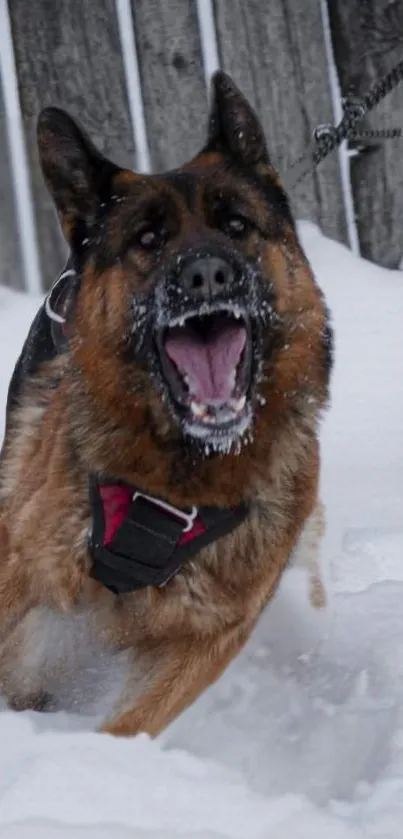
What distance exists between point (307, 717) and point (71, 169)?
1524 millimetres

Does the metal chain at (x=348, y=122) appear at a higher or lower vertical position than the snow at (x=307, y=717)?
higher

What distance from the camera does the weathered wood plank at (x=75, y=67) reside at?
496 cm

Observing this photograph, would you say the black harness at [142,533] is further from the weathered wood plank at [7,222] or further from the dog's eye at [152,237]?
the weathered wood plank at [7,222]

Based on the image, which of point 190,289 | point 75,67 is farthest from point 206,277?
point 75,67

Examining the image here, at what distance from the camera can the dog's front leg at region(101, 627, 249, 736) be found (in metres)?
2.65

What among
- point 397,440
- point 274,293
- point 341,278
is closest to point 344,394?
point 397,440

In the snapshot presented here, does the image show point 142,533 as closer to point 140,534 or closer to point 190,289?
point 140,534

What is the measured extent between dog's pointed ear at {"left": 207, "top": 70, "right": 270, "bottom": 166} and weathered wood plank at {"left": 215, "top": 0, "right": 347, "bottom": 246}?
2496 mm

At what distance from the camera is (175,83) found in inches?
205

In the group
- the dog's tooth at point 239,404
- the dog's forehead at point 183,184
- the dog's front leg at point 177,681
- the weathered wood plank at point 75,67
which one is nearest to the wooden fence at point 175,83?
the weathered wood plank at point 75,67

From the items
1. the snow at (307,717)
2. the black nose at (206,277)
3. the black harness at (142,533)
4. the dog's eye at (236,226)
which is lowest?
the snow at (307,717)

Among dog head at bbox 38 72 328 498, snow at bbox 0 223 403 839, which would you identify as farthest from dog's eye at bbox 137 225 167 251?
snow at bbox 0 223 403 839

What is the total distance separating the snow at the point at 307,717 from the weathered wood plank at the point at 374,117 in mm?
200

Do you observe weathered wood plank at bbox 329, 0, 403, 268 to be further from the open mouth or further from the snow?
the open mouth
